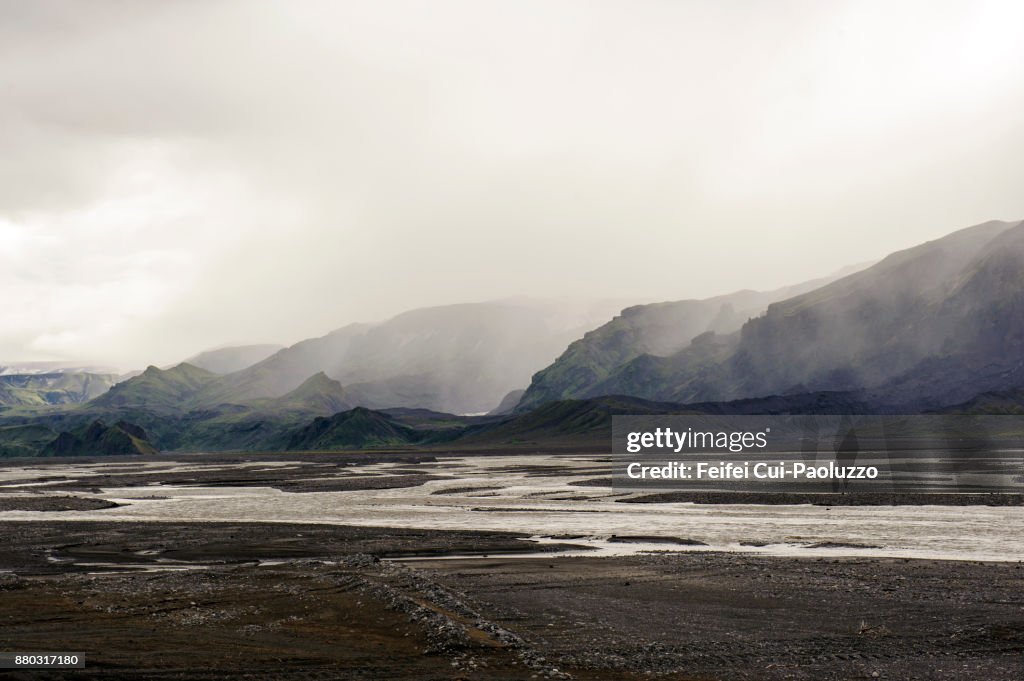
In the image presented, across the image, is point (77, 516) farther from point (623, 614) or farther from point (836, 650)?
point (836, 650)

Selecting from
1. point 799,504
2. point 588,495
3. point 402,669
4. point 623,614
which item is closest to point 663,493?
point 588,495

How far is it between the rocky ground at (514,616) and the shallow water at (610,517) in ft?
20.2

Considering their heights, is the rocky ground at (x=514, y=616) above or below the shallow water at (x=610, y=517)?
above

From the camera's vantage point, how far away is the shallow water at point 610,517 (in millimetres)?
45500

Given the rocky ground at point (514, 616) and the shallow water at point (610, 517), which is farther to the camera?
the shallow water at point (610, 517)

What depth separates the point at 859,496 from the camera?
73.0 meters

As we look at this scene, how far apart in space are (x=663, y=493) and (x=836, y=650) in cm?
5896

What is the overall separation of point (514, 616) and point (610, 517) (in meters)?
34.9

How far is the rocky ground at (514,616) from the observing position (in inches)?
890

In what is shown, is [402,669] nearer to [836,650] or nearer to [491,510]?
[836,650]

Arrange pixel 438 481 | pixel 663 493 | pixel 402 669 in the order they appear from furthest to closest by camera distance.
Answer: pixel 438 481 < pixel 663 493 < pixel 402 669

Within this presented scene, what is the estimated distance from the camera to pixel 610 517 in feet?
205

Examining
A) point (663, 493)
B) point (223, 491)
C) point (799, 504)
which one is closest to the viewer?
point (799, 504)

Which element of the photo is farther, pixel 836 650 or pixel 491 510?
pixel 491 510
